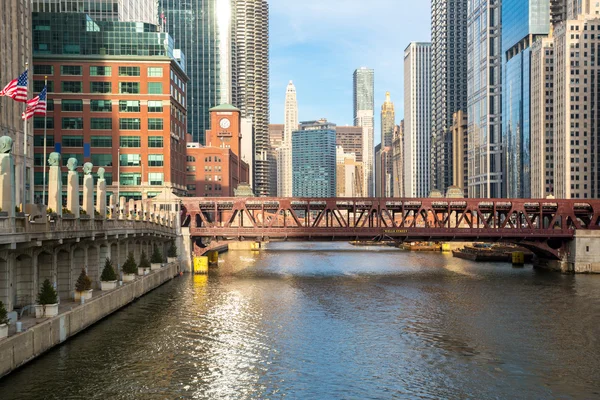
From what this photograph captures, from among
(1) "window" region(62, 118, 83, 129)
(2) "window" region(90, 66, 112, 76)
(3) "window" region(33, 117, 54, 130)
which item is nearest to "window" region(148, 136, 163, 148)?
(1) "window" region(62, 118, 83, 129)

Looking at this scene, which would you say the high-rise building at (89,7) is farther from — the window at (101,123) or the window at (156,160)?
the window at (156,160)

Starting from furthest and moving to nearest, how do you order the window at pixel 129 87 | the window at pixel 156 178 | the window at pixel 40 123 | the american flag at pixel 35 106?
1. the window at pixel 156 178
2. the window at pixel 129 87
3. the window at pixel 40 123
4. the american flag at pixel 35 106

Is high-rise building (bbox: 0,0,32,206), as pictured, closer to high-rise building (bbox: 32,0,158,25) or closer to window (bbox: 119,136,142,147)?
window (bbox: 119,136,142,147)

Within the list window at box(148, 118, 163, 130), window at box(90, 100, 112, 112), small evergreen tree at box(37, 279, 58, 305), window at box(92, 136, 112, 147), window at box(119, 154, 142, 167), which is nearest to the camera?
small evergreen tree at box(37, 279, 58, 305)

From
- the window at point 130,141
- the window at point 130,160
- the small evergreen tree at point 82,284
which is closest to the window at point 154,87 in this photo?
the window at point 130,141

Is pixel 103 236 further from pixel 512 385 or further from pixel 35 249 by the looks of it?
pixel 512 385

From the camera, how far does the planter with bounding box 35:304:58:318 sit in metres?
43.3

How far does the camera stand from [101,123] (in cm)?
12925

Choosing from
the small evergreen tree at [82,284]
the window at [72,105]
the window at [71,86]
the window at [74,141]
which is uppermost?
the window at [71,86]

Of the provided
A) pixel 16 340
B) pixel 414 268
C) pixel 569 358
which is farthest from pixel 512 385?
pixel 414 268

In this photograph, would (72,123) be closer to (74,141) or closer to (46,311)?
(74,141)

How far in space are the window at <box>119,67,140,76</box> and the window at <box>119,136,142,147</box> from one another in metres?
12.7

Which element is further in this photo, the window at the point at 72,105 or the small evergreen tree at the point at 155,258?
the window at the point at 72,105

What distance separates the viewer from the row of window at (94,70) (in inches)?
5054
